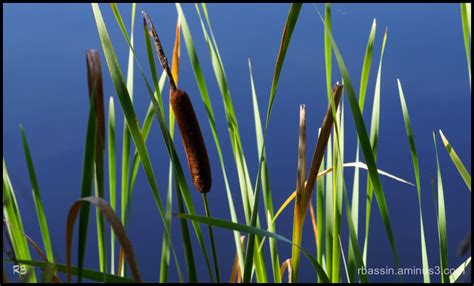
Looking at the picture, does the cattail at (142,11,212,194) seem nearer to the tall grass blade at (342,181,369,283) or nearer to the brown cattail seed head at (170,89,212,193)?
the brown cattail seed head at (170,89,212,193)

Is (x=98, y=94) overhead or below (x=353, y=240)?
overhead

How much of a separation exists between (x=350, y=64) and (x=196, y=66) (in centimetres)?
147

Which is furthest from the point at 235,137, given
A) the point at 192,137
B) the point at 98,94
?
the point at 98,94

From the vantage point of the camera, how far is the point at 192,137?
A: 0.61 meters

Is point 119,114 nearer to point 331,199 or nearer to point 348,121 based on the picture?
point 348,121

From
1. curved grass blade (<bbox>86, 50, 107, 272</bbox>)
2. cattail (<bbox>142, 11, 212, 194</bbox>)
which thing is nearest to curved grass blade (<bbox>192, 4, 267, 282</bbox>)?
cattail (<bbox>142, 11, 212, 194</bbox>)

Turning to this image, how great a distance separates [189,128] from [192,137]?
0.01 metres

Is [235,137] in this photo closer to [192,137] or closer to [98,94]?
[192,137]

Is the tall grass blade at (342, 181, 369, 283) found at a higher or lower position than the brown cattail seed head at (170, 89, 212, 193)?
lower

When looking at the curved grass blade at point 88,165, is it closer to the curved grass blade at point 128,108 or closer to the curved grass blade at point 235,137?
the curved grass blade at point 128,108

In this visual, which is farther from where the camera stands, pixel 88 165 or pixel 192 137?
pixel 192 137

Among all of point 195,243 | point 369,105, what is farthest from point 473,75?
point 369,105

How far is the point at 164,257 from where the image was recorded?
582 mm

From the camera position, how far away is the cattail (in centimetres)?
57
